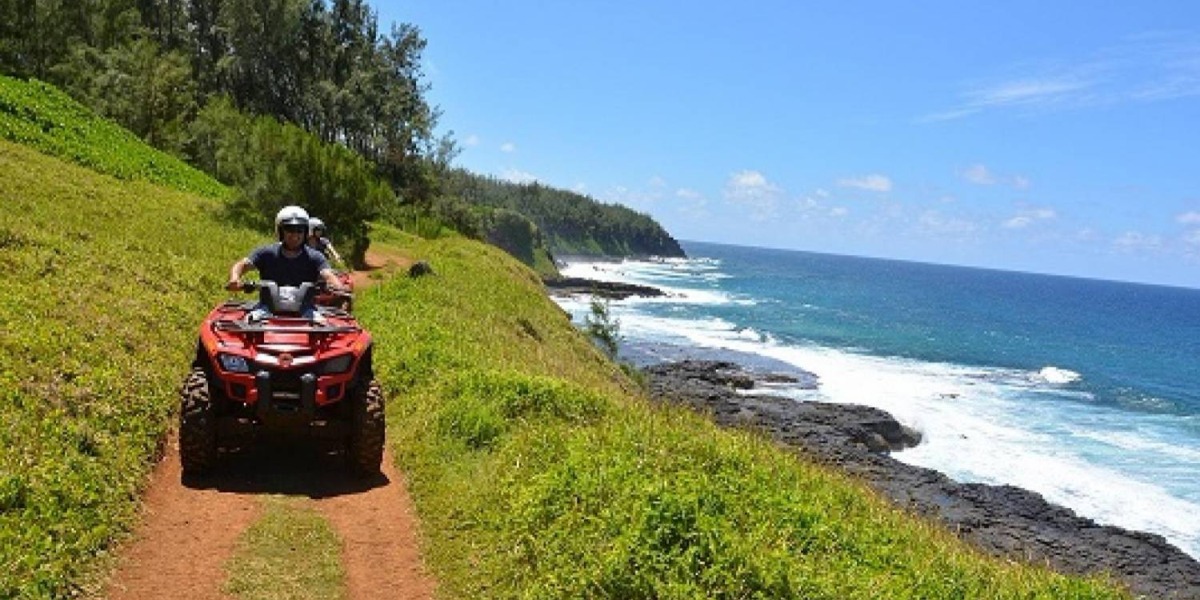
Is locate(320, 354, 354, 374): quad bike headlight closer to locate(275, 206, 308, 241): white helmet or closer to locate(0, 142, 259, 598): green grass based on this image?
locate(275, 206, 308, 241): white helmet

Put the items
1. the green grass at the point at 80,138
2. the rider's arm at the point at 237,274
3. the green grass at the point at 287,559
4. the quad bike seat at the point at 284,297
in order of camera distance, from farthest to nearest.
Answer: the green grass at the point at 80,138 < the rider's arm at the point at 237,274 < the quad bike seat at the point at 284,297 < the green grass at the point at 287,559

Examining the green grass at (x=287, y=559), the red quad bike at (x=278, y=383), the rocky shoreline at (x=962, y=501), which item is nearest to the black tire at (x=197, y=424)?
the red quad bike at (x=278, y=383)

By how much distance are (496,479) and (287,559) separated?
246 centimetres

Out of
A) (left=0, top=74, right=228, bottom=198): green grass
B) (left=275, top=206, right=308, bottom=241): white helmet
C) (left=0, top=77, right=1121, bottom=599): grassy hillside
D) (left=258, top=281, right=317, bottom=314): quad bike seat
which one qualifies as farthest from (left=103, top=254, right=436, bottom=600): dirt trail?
(left=0, top=74, right=228, bottom=198): green grass

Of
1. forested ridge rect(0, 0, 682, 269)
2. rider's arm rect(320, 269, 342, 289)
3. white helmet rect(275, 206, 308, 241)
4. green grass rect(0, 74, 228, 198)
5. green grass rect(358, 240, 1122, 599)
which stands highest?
forested ridge rect(0, 0, 682, 269)

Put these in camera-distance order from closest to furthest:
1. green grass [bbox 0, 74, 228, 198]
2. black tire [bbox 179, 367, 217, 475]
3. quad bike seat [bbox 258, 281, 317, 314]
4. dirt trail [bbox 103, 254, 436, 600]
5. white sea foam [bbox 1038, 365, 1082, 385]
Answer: dirt trail [bbox 103, 254, 436, 600]
black tire [bbox 179, 367, 217, 475]
quad bike seat [bbox 258, 281, 317, 314]
green grass [bbox 0, 74, 228, 198]
white sea foam [bbox 1038, 365, 1082, 385]

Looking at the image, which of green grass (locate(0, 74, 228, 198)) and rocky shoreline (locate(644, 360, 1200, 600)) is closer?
rocky shoreline (locate(644, 360, 1200, 600))

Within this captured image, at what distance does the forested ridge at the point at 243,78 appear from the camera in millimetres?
47688

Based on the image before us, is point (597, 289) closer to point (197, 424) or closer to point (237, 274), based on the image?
point (237, 274)

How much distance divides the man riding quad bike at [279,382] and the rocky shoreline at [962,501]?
891cm

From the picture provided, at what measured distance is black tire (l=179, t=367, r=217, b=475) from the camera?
29.7ft

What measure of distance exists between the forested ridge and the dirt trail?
1010 inches

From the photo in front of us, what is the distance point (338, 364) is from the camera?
30.3 feet

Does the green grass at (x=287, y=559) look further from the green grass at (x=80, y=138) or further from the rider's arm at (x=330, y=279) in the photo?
the green grass at (x=80, y=138)
